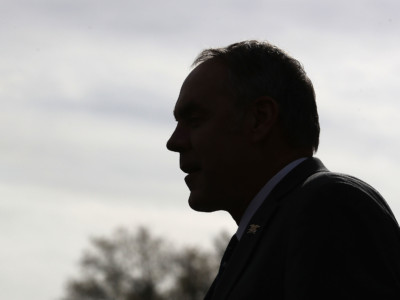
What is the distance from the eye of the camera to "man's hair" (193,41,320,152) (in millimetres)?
4980

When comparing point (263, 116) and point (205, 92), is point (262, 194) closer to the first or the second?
point (263, 116)

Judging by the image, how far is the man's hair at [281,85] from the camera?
498cm

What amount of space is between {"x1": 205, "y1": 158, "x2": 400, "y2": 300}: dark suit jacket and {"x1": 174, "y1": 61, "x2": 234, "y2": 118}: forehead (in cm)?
71

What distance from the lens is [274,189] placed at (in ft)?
15.7

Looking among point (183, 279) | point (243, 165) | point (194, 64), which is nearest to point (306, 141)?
point (243, 165)

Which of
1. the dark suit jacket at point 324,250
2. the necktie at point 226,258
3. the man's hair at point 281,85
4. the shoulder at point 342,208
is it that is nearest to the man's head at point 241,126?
the man's hair at point 281,85

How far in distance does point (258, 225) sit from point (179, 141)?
626 millimetres

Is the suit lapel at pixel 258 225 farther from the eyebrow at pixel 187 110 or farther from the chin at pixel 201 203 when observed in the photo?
the eyebrow at pixel 187 110

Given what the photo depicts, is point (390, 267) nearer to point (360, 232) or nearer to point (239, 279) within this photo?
point (360, 232)

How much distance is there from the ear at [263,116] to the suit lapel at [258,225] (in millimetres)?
236

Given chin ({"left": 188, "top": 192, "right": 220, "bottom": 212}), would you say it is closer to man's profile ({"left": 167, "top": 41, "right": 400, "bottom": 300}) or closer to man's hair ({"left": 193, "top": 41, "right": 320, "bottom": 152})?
man's profile ({"left": 167, "top": 41, "right": 400, "bottom": 300})

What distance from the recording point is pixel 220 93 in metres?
5.08


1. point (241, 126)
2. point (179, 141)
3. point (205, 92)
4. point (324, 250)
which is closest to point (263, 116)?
point (241, 126)

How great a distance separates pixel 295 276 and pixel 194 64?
1723 millimetres
